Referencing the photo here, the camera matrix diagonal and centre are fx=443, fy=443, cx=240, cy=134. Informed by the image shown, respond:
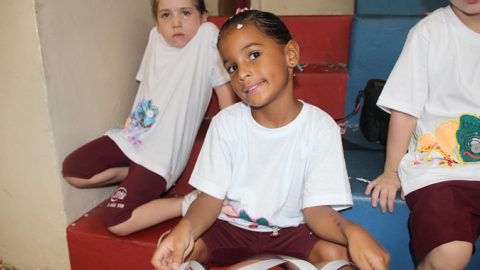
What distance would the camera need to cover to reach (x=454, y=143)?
3.46 feet

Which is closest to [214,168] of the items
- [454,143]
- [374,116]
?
[454,143]

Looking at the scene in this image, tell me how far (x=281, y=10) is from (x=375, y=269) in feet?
6.66

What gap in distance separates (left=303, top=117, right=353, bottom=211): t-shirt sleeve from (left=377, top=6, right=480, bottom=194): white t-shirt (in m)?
0.18

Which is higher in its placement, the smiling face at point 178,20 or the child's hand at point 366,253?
the smiling face at point 178,20

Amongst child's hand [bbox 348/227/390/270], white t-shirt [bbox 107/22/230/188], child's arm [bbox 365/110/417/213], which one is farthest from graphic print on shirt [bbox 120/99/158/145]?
child's hand [bbox 348/227/390/270]

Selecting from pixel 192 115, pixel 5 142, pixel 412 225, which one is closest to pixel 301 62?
Answer: pixel 192 115

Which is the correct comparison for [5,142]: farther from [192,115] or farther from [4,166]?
[192,115]

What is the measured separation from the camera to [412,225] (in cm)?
100

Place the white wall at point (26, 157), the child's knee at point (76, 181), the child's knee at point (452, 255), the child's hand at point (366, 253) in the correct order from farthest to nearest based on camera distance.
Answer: the child's knee at point (76, 181) → the white wall at point (26, 157) → the child's knee at point (452, 255) → the child's hand at point (366, 253)

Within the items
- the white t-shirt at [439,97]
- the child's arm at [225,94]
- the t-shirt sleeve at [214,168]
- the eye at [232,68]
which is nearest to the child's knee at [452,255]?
the white t-shirt at [439,97]

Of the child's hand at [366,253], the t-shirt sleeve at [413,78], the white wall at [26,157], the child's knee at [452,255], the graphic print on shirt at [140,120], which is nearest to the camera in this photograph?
the child's hand at [366,253]

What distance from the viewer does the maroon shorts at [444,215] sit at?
91cm

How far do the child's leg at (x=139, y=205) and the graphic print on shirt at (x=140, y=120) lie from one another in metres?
0.11

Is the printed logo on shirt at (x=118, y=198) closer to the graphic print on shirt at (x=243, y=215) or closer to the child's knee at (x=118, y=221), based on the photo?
the child's knee at (x=118, y=221)
